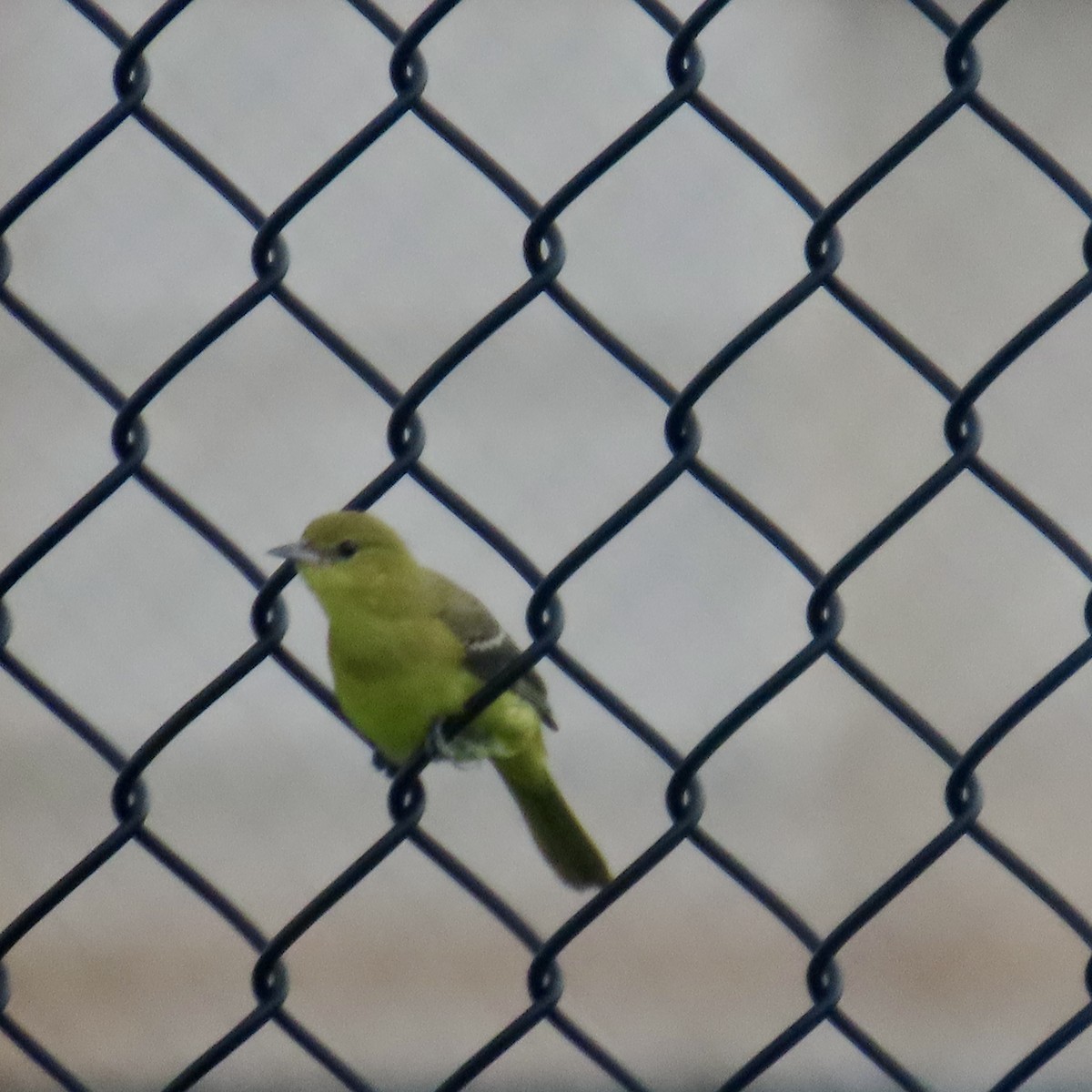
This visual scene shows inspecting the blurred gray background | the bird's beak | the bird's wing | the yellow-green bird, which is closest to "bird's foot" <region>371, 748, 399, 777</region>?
the yellow-green bird

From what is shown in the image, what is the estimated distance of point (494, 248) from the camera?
4.91 meters

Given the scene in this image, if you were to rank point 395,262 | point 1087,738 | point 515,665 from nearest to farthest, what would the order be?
point 515,665
point 395,262
point 1087,738

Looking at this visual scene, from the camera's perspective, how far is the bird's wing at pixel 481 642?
2.84 m

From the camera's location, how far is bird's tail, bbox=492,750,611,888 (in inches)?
115

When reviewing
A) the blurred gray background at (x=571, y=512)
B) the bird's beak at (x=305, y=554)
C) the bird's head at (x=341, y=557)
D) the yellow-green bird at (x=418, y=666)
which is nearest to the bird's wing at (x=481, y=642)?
the yellow-green bird at (x=418, y=666)

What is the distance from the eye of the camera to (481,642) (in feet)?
9.53

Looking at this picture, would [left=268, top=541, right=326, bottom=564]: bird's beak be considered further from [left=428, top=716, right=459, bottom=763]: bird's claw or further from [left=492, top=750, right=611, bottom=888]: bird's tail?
[left=492, top=750, right=611, bottom=888]: bird's tail

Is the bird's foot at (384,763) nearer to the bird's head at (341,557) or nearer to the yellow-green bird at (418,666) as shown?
the yellow-green bird at (418,666)

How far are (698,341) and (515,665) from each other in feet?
11.5

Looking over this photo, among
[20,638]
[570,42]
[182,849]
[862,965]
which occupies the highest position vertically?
[570,42]

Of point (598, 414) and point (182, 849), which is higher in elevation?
point (598, 414)

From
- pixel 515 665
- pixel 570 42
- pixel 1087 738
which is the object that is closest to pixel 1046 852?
pixel 1087 738

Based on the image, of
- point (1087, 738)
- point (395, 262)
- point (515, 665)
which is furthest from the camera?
point (1087, 738)

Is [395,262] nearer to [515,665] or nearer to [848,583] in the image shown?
[848,583]
